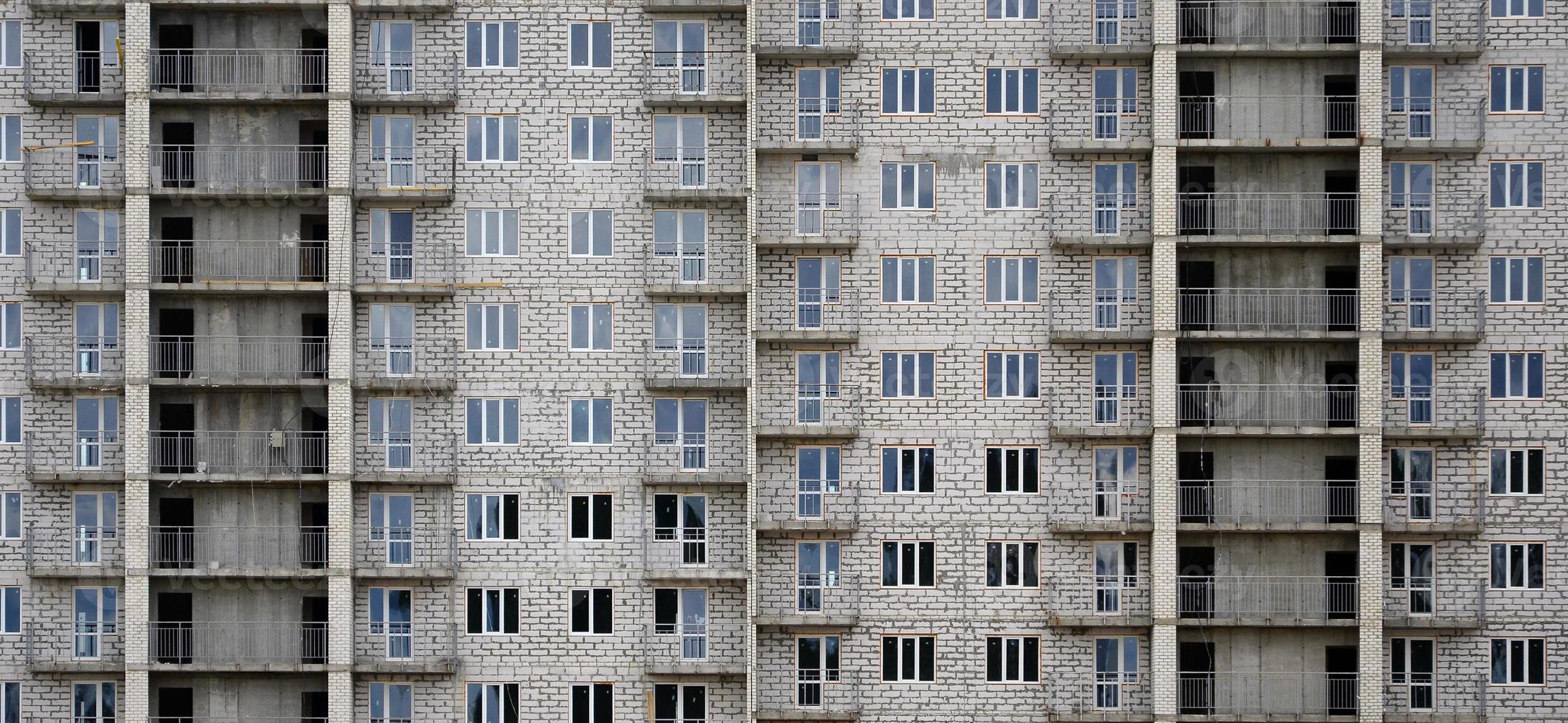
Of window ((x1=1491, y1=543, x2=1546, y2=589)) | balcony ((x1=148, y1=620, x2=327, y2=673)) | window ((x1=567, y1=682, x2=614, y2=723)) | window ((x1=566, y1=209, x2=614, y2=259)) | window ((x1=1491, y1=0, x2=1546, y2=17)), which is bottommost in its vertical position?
window ((x1=567, y1=682, x2=614, y2=723))

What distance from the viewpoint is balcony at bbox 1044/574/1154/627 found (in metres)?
47.9

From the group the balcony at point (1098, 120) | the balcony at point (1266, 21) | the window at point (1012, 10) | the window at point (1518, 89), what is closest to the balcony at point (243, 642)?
the balcony at point (1098, 120)

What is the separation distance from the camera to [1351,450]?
4794 centimetres

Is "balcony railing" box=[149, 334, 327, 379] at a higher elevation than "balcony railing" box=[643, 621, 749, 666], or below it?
higher

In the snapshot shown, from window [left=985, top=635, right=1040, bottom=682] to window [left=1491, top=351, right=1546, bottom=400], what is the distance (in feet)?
51.9

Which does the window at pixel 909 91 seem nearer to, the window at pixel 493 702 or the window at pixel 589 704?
the window at pixel 589 704

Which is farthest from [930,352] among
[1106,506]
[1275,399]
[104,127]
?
[104,127]

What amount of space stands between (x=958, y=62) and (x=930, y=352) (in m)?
8.83

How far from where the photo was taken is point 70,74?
48938mm

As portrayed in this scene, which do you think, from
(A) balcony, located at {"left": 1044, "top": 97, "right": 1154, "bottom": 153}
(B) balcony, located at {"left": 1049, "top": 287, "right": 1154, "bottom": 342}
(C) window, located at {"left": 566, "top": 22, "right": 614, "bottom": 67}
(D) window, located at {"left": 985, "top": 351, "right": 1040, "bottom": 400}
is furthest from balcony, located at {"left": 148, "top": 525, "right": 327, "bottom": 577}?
(A) balcony, located at {"left": 1044, "top": 97, "right": 1154, "bottom": 153}

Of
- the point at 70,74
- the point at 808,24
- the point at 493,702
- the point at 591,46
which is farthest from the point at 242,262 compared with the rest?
the point at 808,24

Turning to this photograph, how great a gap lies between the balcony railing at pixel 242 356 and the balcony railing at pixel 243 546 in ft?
15.2

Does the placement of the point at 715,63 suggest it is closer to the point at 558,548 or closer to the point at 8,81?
the point at 558,548

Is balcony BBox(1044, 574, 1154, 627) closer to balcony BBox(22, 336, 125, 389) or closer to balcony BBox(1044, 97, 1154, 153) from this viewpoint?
balcony BBox(1044, 97, 1154, 153)
